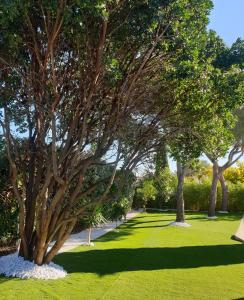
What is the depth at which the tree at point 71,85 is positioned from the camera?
7840 mm

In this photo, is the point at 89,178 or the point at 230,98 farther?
the point at 89,178

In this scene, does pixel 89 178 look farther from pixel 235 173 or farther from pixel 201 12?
pixel 235 173

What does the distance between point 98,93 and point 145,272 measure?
440 centimetres

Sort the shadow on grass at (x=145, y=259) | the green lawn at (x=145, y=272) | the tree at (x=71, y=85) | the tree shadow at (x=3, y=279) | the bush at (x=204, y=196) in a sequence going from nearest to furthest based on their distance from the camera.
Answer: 1. the tree at (x=71, y=85)
2. the green lawn at (x=145, y=272)
3. the tree shadow at (x=3, y=279)
4. the shadow on grass at (x=145, y=259)
5. the bush at (x=204, y=196)

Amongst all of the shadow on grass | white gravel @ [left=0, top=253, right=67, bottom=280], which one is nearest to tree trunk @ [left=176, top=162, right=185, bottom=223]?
the shadow on grass

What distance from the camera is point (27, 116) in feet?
32.9

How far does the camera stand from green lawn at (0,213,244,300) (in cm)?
844

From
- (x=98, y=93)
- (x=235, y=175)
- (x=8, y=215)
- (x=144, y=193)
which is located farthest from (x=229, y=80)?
(x=235, y=175)

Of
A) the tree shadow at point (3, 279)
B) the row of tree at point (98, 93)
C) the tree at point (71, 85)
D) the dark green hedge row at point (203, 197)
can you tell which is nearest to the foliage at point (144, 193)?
the dark green hedge row at point (203, 197)

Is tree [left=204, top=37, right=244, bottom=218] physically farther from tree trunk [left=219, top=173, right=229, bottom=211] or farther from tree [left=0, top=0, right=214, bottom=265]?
tree trunk [left=219, top=173, right=229, bottom=211]

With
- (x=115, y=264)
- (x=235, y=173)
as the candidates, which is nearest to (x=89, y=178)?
(x=115, y=264)

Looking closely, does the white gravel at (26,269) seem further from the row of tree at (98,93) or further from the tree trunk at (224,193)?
the tree trunk at (224,193)

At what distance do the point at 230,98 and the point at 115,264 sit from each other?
514 cm

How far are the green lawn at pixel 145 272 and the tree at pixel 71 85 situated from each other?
1.24 metres
